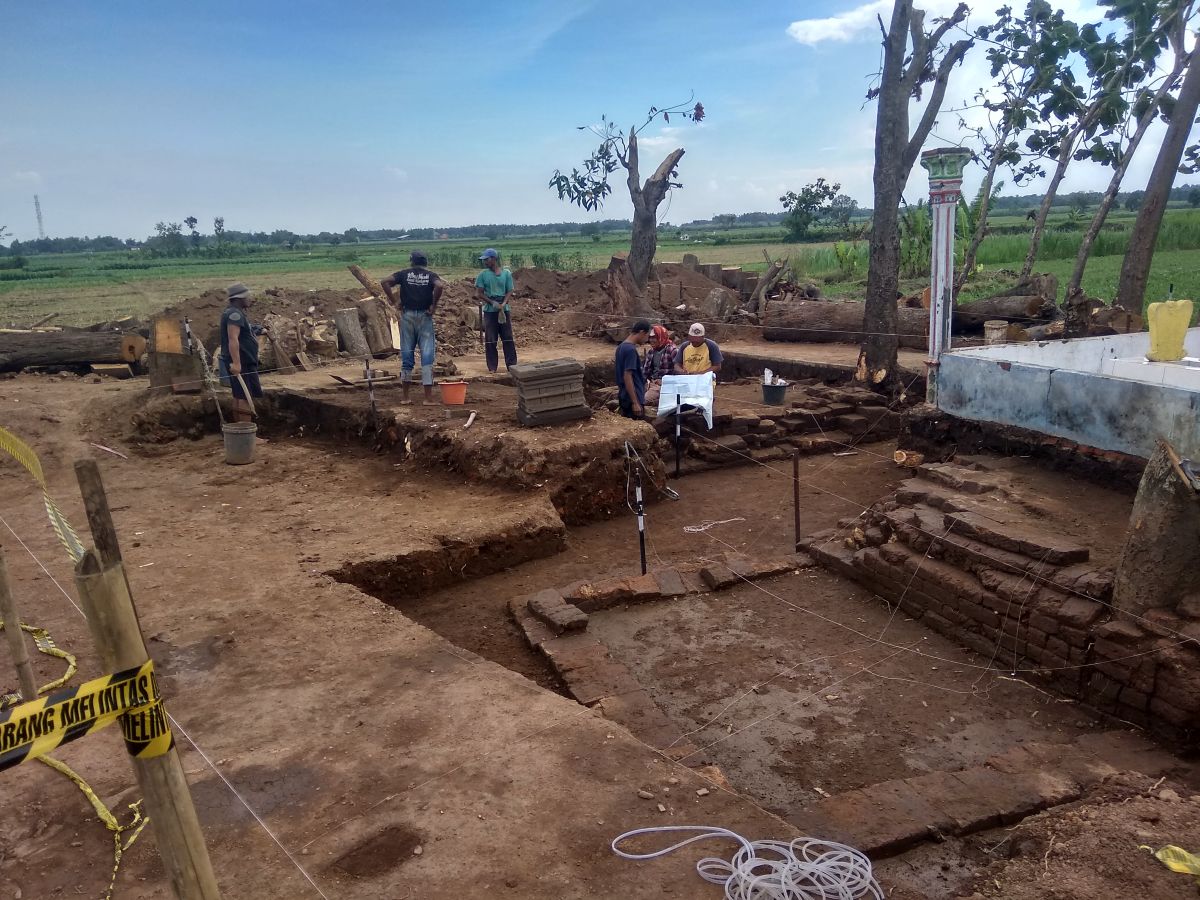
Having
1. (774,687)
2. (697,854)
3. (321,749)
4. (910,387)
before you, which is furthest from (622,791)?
(910,387)

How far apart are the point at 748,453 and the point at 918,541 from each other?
3.96 meters

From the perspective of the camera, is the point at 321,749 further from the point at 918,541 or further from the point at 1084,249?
the point at 1084,249

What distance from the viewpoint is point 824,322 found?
16016mm

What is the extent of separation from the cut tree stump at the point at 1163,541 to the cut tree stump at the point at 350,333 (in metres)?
12.8

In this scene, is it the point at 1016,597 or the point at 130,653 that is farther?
the point at 1016,597

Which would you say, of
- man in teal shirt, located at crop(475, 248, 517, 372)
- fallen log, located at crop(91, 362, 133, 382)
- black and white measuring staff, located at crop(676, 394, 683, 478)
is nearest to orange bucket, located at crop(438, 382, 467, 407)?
man in teal shirt, located at crop(475, 248, 517, 372)

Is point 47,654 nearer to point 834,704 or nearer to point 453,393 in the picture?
point 834,704

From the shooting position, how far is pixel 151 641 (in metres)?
4.73

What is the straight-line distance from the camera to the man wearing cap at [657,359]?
9875 millimetres

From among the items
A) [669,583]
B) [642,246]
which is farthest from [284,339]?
[669,583]

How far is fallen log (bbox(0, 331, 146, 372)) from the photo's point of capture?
512 inches

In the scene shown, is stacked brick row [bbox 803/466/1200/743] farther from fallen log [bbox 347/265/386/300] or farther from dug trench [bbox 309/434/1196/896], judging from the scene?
fallen log [bbox 347/265/386/300]

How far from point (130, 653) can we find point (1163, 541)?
4629mm

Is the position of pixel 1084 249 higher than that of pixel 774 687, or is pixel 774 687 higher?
pixel 1084 249
